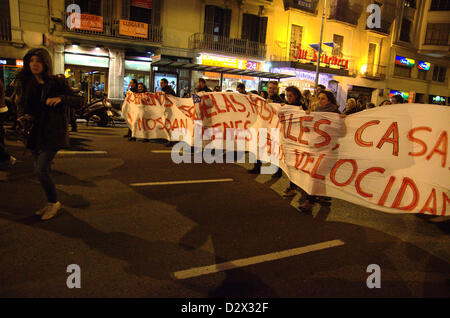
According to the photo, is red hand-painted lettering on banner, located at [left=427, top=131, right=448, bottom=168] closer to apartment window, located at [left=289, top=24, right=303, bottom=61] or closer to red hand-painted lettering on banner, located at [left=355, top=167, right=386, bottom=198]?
red hand-painted lettering on banner, located at [left=355, top=167, right=386, bottom=198]

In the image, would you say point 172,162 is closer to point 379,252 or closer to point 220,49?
point 379,252

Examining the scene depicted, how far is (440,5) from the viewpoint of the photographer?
30.2 m

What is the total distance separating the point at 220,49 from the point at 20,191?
19591 mm

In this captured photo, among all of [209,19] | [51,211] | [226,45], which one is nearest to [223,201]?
[51,211]

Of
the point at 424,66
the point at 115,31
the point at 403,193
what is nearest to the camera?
the point at 403,193

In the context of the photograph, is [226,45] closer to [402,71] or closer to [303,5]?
[303,5]

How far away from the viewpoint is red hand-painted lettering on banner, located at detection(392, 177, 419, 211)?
4160 mm

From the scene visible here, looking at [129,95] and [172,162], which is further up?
[129,95]

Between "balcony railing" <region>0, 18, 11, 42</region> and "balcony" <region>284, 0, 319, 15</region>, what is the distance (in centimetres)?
1816

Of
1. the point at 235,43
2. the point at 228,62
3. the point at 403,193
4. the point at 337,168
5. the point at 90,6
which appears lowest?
the point at 403,193

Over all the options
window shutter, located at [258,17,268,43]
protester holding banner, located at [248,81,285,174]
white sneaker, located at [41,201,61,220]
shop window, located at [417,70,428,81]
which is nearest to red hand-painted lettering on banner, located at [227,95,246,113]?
protester holding banner, located at [248,81,285,174]

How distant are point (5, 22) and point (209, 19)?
11.9 meters

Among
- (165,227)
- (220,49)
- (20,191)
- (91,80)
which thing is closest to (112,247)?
(165,227)
